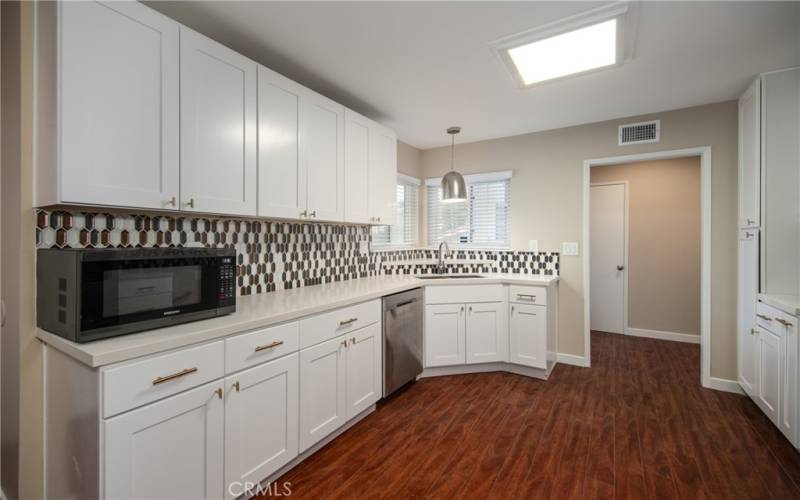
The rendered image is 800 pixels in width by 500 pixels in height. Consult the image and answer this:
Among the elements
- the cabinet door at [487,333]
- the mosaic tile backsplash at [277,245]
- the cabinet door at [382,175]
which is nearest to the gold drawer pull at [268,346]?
the mosaic tile backsplash at [277,245]

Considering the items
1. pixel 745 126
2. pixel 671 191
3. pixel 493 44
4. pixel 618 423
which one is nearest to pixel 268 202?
pixel 493 44

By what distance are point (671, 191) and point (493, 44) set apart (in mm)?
3850

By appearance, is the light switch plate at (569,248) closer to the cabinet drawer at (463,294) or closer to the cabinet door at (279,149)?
the cabinet drawer at (463,294)

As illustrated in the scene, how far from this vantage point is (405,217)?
4238mm

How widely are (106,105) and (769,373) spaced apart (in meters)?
3.97

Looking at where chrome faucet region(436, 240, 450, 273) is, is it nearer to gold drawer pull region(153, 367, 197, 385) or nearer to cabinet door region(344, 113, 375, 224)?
cabinet door region(344, 113, 375, 224)

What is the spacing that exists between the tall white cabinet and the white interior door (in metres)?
2.17

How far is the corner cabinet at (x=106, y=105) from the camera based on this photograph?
4.37 ft

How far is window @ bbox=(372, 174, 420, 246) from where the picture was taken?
394 cm

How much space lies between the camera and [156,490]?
1.32m

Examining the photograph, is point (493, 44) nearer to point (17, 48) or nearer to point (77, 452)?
point (17, 48)

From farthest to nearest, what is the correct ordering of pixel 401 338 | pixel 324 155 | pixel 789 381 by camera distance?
pixel 401 338 < pixel 324 155 < pixel 789 381

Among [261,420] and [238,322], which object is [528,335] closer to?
[261,420]

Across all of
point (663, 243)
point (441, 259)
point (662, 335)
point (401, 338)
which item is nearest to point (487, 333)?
point (401, 338)
